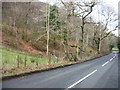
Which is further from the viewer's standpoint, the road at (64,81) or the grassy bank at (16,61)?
the grassy bank at (16,61)

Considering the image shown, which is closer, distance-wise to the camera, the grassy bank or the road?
the road

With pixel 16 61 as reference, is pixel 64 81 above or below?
below

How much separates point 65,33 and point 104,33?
87.1 ft

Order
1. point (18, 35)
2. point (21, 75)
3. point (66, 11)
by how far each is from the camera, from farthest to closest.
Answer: point (18, 35) < point (66, 11) < point (21, 75)

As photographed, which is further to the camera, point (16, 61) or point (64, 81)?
point (16, 61)

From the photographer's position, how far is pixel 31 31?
140 ft

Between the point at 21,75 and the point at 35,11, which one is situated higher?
the point at 35,11

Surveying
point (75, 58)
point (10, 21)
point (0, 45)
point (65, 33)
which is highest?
point (10, 21)

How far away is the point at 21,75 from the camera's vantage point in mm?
11492

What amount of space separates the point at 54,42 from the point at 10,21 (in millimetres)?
12878

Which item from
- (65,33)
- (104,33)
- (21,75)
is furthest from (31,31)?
(21,75)

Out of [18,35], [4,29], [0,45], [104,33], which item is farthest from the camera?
[104,33]

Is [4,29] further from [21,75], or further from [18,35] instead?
[21,75]

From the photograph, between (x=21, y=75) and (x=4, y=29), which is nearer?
(x=21, y=75)
